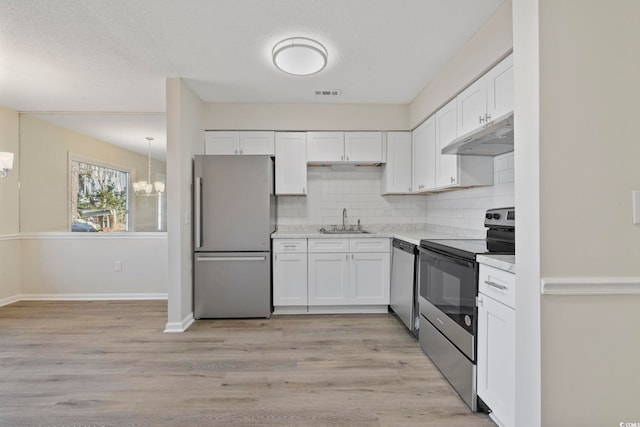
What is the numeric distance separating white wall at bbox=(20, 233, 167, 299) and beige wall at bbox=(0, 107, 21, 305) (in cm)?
9

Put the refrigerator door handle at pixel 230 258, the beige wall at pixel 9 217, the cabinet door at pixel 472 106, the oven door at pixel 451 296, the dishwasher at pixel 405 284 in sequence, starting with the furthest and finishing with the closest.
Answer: the beige wall at pixel 9 217 → the refrigerator door handle at pixel 230 258 → the dishwasher at pixel 405 284 → the cabinet door at pixel 472 106 → the oven door at pixel 451 296

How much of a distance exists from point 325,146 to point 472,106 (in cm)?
A: 173

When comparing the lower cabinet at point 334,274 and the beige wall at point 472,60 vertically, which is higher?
the beige wall at point 472,60

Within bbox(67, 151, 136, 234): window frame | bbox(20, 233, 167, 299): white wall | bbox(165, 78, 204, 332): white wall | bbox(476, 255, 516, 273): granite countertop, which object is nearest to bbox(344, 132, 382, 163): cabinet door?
bbox(165, 78, 204, 332): white wall

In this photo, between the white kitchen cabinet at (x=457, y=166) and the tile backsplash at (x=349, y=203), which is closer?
the white kitchen cabinet at (x=457, y=166)

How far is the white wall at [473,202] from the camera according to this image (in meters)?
2.37

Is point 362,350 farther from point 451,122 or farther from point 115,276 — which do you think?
point 115,276

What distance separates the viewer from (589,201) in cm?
114

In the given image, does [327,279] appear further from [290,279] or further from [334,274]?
[290,279]

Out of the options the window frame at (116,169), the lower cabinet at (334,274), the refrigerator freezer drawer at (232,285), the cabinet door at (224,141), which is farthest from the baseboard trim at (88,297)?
the cabinet door at (224,141)

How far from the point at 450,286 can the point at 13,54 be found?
390 cm

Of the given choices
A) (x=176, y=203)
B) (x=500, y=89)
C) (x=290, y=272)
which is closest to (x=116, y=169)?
(x=176, y=203)

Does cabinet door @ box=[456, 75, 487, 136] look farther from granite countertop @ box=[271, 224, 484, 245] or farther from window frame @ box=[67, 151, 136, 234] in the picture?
window frame @ box=[67, 151, 136, 234]

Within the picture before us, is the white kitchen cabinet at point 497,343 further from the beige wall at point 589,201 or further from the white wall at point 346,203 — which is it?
the white wall at point 346,203
